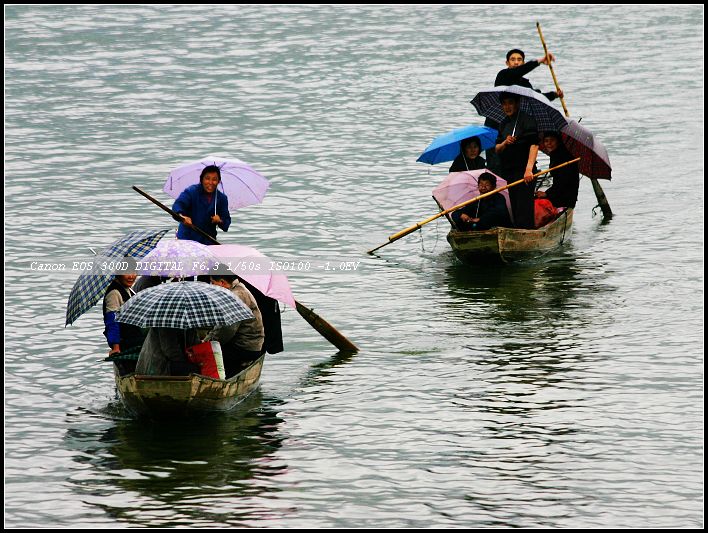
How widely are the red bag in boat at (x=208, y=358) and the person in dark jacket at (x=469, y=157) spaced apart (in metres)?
7.37

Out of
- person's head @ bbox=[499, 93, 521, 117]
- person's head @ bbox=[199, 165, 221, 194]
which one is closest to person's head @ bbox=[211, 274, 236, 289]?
person's head @ bbox=[199, 165, 221, 194]

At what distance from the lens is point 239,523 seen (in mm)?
11430

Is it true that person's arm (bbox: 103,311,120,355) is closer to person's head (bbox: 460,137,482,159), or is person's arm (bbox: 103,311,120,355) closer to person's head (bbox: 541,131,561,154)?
person's head (bbox: 460,137,482,159)

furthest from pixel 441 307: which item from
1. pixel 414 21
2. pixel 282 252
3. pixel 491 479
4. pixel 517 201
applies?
pixel 414 21

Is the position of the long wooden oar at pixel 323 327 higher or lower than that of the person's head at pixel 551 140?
lower

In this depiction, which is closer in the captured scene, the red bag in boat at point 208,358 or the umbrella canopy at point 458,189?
the red bag in boat at point 208,358

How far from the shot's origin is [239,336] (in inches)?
544

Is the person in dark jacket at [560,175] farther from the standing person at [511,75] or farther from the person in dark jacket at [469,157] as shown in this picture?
the person in dark jacket at [469,157]

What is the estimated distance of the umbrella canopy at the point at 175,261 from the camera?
526 inches

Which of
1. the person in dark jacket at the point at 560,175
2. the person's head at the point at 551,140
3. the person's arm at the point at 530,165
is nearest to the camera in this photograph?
the person's arm at the point at 530,165

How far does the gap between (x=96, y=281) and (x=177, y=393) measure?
4.69 feet

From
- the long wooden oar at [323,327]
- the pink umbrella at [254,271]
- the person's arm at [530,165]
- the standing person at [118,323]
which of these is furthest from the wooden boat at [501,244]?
the standing person at [118,323]

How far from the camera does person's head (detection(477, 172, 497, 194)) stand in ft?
61.7

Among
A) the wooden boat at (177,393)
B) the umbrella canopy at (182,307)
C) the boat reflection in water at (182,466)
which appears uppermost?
the umbrella canopy at (182,307)
